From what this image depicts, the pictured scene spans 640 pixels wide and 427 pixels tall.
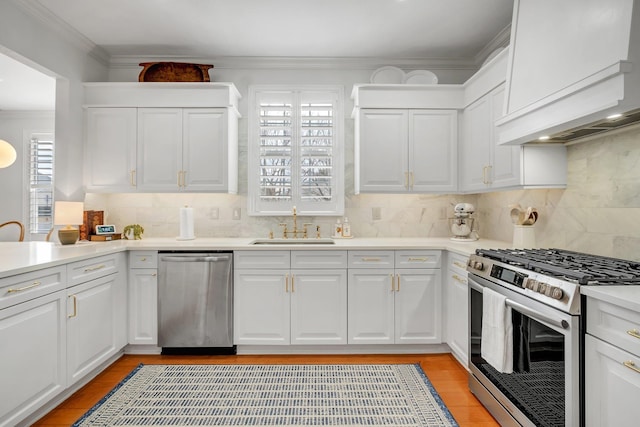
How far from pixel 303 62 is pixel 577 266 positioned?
2.97m

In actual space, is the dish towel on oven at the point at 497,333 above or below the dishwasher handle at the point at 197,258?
below

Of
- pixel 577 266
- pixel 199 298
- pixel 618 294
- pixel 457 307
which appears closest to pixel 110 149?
pixel 199 298

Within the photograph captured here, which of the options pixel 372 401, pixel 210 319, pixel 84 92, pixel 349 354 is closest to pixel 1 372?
pixel 210 319

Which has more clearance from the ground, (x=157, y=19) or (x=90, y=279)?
(x=157, y=19)

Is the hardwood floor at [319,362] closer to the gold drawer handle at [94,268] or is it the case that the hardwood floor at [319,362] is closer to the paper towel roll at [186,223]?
the gold drawer handle at [94,268]

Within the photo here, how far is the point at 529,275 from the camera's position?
5.97 feet

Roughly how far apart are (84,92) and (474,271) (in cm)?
368

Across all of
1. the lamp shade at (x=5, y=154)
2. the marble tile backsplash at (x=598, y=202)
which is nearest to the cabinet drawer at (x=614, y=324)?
the marble tile backsplash at (x=598, y=202)

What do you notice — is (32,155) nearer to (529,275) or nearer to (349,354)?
(349,354)

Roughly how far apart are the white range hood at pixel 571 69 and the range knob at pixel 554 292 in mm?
808

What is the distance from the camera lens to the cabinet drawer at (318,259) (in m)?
3.08

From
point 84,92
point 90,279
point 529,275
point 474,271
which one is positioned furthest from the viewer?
point 84,92

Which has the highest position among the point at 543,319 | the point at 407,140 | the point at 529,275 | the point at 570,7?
the point at 570,7

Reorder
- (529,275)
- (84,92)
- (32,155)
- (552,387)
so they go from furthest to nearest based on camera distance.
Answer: (32,155) < (84,92) < (529,275) < (552,387)
